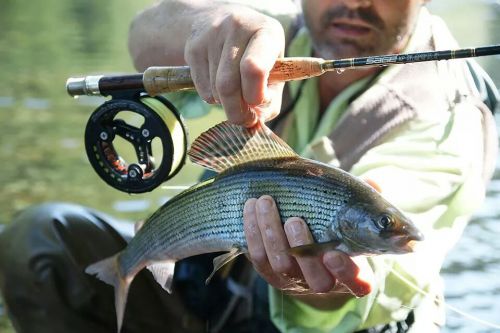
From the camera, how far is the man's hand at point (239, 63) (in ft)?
5.20

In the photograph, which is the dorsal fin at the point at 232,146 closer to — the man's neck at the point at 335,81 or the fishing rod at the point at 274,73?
the fishing rod at the point at 274,73

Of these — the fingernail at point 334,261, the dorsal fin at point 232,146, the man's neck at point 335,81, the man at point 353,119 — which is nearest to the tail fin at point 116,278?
the man at point 353,119

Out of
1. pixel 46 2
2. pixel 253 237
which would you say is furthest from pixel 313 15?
pixel 46 2

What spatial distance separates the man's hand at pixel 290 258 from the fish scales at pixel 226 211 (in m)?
0.02

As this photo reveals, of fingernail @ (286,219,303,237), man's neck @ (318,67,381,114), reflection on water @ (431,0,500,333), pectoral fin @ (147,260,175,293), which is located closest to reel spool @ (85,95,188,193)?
pectoral fin @ (147,260,175,293)

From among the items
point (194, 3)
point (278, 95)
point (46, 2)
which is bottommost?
point (278, 95)

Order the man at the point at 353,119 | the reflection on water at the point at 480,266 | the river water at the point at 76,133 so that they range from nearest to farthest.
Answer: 1. the man at the point at 353,119
2. the reflection on water at the point at 480,266
3. the river water at the point at 76,133

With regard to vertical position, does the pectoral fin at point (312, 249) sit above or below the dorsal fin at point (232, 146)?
below

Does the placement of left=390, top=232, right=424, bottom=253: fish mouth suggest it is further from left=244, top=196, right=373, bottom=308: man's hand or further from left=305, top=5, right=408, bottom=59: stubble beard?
left=305, top=5, right=408, bottom=59: stubble beard

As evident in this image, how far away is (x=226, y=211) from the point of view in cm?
165

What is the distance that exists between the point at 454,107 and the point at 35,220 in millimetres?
999

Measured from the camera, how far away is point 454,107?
224 cm

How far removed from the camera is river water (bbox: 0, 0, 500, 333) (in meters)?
3.15

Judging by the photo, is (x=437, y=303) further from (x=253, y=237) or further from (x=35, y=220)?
(x=35, y=220)
